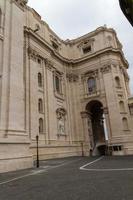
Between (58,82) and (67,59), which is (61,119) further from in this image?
(67,59)

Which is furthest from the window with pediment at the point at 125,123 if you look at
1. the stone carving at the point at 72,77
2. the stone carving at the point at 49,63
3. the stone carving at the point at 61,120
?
the stone carving at the point at 49,63

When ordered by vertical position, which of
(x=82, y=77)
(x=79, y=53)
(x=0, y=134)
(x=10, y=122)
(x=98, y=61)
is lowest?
(x=0, y=134)

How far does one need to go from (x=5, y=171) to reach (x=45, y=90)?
1550 cm

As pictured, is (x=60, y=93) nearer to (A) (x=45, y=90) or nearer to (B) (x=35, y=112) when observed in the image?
(A) (x=45, y=90)

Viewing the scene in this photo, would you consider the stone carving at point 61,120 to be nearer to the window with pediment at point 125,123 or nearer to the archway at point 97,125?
the archway at point 97,125

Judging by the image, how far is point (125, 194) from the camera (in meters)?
5.95

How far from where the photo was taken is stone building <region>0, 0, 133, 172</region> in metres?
16.0

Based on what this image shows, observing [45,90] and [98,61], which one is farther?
[98,61]

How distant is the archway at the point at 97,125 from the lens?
113 ft

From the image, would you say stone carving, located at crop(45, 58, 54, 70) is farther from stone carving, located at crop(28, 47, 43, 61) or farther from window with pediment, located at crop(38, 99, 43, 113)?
window with pediment, located at crop(38, 99, 43, 113)

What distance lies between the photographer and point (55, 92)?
30281mm

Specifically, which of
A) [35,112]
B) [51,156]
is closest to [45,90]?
[35,112]

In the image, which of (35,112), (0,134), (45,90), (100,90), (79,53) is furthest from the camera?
(79,53)

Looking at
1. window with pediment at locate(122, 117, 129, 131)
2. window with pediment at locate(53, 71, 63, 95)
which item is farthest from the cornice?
window with pediment at locate(122, 117, 129, 131)
